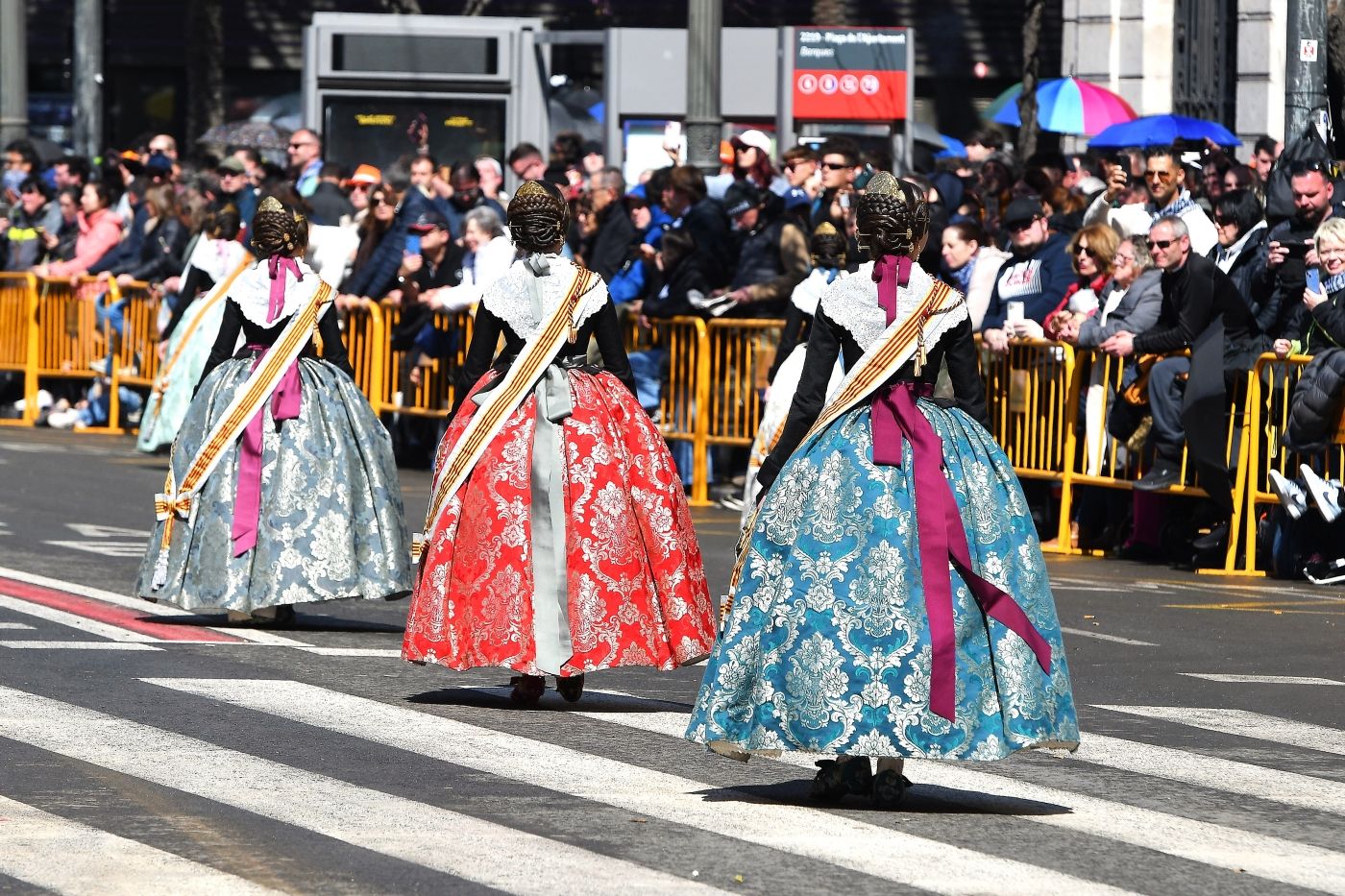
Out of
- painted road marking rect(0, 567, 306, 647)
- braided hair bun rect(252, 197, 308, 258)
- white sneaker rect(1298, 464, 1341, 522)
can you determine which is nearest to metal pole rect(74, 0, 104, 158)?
Result: painted road marking rect(0, 567, 306, 647)

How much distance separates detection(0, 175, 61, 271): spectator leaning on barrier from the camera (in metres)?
24.6

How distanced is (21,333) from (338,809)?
57.4 ft

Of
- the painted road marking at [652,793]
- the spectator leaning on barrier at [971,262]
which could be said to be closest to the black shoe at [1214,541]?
the spectator leaning on barrier at [971,262]

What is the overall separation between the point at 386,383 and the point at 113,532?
16.1 ft

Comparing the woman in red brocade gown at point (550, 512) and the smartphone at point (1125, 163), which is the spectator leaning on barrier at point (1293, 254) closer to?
the smartphone at point (1125, 163)

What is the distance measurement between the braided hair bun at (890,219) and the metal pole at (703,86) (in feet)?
34.7

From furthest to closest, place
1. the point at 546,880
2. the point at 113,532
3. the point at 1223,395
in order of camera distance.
A: 1. the point at 113,532
2. the point at 1223,395
3. the point at 546,880

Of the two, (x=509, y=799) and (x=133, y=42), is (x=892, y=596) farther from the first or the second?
(x=133, y=42)

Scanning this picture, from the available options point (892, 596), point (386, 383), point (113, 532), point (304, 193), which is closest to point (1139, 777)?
point (892, 596)

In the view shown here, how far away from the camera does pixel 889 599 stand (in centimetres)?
743

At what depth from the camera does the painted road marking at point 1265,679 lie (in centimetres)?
1066

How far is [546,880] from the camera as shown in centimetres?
663

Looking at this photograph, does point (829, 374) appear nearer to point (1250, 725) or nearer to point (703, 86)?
point (1250, 725)

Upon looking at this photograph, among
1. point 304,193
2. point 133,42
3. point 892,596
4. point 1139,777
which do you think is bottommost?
point 1139,777
